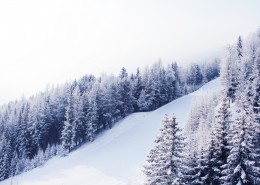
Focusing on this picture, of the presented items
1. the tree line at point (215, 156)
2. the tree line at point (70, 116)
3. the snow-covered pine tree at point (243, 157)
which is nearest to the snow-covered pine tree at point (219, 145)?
the tree line at point (215, 156)

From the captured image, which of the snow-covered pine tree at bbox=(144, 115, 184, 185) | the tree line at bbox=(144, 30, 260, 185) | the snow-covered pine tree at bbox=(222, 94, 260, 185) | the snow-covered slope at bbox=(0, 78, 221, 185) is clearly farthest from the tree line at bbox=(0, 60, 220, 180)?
the snow-covered pine tree at bbox=(222, 94, 260, 185)

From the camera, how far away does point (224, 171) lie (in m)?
29.8

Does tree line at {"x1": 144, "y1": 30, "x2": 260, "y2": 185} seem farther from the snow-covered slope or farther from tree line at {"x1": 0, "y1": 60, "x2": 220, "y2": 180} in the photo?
tree line at {"x1": 0, "y1": 60, "x2": 220, "y2": 180}

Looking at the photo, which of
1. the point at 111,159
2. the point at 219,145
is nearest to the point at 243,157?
the point at 219,145

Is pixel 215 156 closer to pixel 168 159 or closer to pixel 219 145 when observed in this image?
pixel 219 145

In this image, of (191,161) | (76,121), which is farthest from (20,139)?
(191,161)

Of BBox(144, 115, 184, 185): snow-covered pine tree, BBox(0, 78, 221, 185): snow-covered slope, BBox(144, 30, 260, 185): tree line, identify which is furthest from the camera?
BBox(0, 78, 221, 185): snow-covered slope

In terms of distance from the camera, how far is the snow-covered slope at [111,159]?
5634cm

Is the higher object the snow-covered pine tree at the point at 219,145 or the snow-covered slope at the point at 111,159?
the snow-covered pine tree at the point at 219,145

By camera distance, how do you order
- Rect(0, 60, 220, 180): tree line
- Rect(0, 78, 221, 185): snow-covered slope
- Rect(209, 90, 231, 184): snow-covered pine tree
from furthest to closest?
Rect(0, 60, 220, 180): tree line
Rect(0, 78, 221, 185): snow-covered slope
Rect(209, 90, 231, 184): snow-covered pine tree

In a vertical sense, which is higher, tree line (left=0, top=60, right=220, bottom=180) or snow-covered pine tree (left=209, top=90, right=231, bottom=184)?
snow-covered pine tree (left=209, top=90, right=231, bottom=184)

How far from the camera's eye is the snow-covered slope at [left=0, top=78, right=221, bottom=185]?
5634 cm

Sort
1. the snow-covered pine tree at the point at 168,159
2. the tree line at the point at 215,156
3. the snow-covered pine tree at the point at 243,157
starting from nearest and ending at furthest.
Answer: the snow-covered pine tree at the point at 168,159
the tree line at the point at 215,156
the snow-covered pine tree at the point at 243,157

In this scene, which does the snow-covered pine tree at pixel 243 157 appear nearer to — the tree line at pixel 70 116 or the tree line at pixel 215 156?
the tree line at pixel 215 156
